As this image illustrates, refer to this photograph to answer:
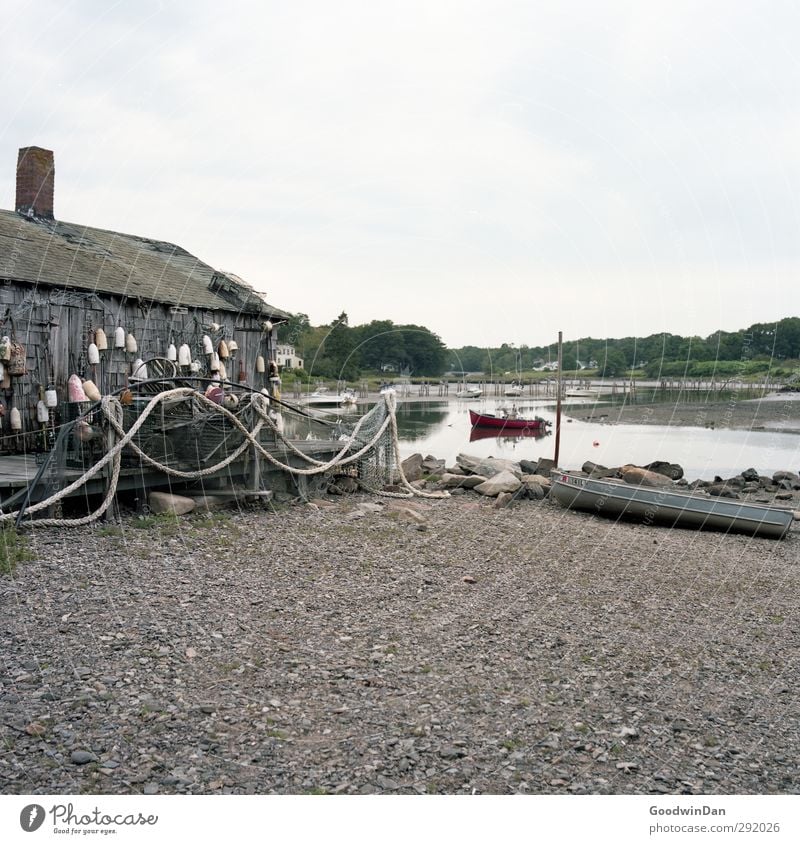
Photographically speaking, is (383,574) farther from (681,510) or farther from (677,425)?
(677,425)

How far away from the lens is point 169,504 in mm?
12219

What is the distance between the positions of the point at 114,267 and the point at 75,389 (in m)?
3.97

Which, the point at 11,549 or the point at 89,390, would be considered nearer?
the point at 11,549

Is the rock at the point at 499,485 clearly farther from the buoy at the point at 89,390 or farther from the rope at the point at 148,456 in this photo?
the buoy at the point at 89,390

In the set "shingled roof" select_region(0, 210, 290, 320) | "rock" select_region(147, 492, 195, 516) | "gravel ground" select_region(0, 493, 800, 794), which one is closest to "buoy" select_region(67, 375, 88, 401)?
"shingled roof" select_region(0, 210, 290, 320)

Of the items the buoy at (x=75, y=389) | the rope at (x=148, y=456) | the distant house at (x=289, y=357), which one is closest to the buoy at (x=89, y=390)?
the buoy at (x=75, y=389)

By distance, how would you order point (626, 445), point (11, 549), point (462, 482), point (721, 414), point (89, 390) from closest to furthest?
point (11, 549)
point (89, 390)
point (462, 482)
point (626, 445)
point (721, 414)

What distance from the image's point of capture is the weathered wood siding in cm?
1445

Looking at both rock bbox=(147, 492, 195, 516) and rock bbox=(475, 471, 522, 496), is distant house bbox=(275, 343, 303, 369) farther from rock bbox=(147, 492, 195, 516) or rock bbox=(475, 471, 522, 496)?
rock bbox=(147, 492, 195, 516)

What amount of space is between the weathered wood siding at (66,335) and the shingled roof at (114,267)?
26 cm

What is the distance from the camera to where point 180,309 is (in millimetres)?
18281

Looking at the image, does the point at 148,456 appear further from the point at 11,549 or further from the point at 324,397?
the point at 324,397

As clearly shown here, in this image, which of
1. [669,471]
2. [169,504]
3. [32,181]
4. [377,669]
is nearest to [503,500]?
[169,504]

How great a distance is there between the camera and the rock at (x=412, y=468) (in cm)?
2178
